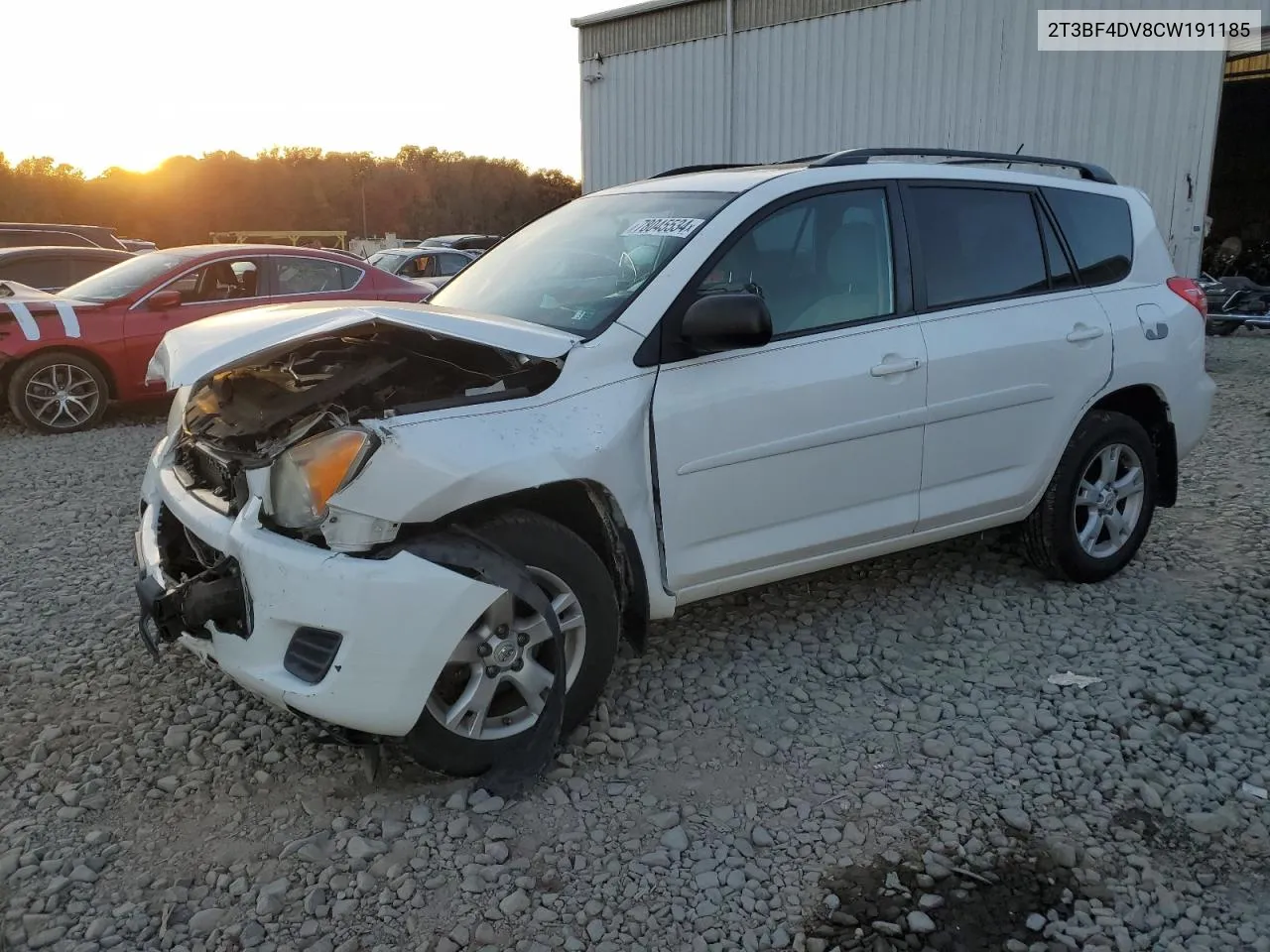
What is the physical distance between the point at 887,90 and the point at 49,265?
34.1 ft

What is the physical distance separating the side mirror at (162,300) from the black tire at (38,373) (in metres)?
0.68

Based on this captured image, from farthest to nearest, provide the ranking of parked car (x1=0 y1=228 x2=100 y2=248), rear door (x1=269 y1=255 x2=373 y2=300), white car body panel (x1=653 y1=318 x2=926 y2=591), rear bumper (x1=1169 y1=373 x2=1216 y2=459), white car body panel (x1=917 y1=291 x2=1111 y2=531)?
parked car (x1=0 y1=228 x2=100 y2=248) → rear door (x1=269 y1=255 x2=373 y2=300) → rear bumper (x1=1169 y1=373 x2=1216 y2=459) → white car body panel (x1=917 y1=291 x2=1111 y2=531) → white car body panel (x1=653 y1=318 x2=926 y2=591)

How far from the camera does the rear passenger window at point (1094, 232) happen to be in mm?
4387

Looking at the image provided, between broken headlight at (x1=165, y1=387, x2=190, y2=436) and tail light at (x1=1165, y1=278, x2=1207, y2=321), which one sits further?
tail light at (x1=1165, y1=278, x2=1207, y2=321)

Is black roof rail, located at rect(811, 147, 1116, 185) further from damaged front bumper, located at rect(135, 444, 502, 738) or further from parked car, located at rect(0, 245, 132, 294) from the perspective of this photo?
parked car, located at rect(0, 245, 132, 294)

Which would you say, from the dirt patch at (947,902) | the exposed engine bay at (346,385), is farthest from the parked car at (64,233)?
the dirt patch at (947,902)

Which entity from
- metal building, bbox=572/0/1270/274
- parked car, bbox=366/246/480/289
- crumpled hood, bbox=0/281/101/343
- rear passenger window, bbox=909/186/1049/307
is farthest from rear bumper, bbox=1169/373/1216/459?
parked car, bbox=366/246/480/289

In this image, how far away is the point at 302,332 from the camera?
276 centimetres

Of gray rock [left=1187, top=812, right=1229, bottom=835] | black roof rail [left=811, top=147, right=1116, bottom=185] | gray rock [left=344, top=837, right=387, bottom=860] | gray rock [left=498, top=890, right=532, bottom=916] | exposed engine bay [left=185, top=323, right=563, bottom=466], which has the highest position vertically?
black roof rail [left=811, top=147, right=1116, bottom=185]

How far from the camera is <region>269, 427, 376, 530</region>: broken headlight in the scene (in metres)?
2.66

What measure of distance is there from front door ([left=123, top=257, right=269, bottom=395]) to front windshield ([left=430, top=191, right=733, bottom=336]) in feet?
16.6

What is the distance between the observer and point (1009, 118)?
12.6m

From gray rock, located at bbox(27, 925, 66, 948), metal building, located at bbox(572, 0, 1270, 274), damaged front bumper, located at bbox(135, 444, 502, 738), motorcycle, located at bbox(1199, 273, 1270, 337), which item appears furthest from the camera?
motorcycle, located at bbox(1199, 273, 1270, 337)

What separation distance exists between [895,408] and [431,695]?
1.94 meters
